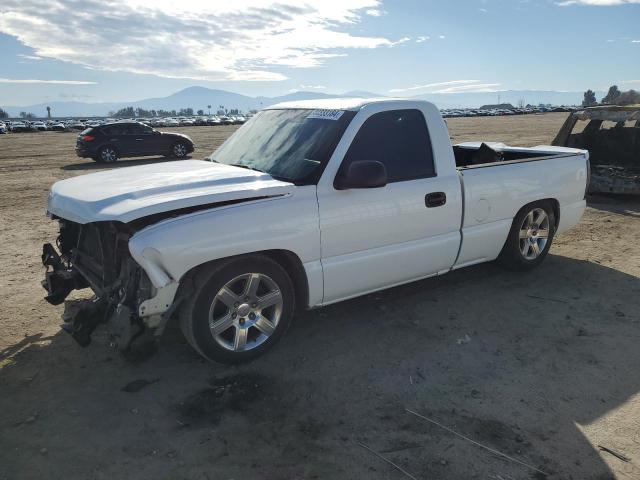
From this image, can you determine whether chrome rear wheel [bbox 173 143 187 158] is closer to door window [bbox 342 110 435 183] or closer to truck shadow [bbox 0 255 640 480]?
truck shadow [bbox 0 255 640 480]

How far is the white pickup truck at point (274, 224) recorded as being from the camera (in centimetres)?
332

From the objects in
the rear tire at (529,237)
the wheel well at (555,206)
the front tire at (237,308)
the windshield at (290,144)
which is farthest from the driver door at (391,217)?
the wheel well at (555,206)

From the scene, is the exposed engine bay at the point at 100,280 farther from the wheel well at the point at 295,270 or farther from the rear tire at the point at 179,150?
the rear tire at the point at 179,150

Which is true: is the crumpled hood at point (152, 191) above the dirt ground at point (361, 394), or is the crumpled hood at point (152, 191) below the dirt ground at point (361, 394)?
above

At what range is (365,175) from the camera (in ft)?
11.9

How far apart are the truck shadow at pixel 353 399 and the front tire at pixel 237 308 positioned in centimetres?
18

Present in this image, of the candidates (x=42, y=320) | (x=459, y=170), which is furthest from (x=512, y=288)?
(x=42, y=320)

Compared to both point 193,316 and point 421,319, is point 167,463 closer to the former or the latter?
point 193,316

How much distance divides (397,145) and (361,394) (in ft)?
6.82

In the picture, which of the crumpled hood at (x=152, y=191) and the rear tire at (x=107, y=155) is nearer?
the crumpled hood at (x=152, y=191)

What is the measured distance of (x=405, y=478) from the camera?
259 cm


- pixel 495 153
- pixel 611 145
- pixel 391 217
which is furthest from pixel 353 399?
pixel 611 145

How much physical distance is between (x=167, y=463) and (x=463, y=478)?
1.59m

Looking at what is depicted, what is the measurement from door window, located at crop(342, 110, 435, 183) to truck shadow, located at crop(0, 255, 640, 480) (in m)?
1.32
